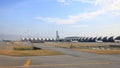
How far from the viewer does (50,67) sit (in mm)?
18641

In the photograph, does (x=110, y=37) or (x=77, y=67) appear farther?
(x=110, y=37)

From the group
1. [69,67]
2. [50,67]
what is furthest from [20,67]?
[69,67]

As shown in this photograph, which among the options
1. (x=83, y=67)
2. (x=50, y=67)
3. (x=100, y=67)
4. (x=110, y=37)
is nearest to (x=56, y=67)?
(x=50, y=67)

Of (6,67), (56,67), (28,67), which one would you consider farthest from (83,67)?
(6,67)

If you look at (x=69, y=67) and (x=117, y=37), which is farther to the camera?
(x=117, y=37)

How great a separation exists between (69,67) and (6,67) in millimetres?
4306

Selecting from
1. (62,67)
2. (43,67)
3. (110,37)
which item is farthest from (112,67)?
(110,37)

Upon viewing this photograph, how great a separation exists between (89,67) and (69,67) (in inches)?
55.0

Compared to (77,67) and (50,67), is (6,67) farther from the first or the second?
(77,67)

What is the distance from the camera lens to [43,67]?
18.7 metres

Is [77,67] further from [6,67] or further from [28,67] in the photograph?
[6,67]

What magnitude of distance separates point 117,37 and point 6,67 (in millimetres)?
184542

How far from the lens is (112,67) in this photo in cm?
1881

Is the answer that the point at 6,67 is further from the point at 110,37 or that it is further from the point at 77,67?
the point at 110,37
